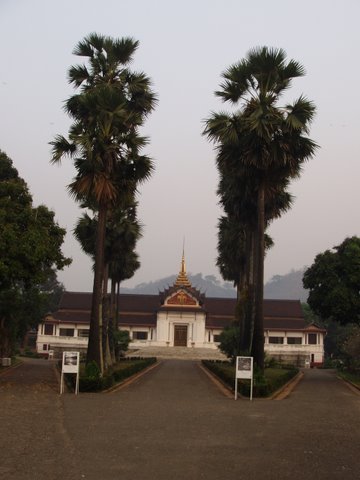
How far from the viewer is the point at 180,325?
73.7 m

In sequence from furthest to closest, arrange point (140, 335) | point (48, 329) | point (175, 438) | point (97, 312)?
point (140, 335)
point (48, 329)
point (97, 312)
point (175, 438)

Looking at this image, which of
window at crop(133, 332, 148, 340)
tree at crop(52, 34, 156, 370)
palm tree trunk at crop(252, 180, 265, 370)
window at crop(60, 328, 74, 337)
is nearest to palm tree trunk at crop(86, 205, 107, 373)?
tree at crop(52, 34, 156, 370)

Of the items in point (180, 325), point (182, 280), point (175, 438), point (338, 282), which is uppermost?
point (182, 280)

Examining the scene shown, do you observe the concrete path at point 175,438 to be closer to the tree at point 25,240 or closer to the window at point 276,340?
the tree at point 25,240

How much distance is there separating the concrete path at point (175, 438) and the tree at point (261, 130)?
789 cm

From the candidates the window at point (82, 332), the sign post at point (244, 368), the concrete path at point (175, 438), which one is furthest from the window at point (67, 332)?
the sign post at point (244, 368)

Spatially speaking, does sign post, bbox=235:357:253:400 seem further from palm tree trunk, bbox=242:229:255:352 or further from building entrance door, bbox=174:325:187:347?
building entrance door, bbox=174:325:187:347

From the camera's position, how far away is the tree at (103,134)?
73.5 feet

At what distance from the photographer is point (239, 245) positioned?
38.5 metres

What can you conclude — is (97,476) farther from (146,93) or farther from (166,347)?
(166,347)

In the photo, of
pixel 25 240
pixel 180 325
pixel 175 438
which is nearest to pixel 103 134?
pixel 25 240

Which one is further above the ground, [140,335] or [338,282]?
[338,282]

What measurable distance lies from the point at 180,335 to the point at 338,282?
158ft

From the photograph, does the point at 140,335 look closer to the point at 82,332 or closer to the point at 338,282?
the point at 82,332
